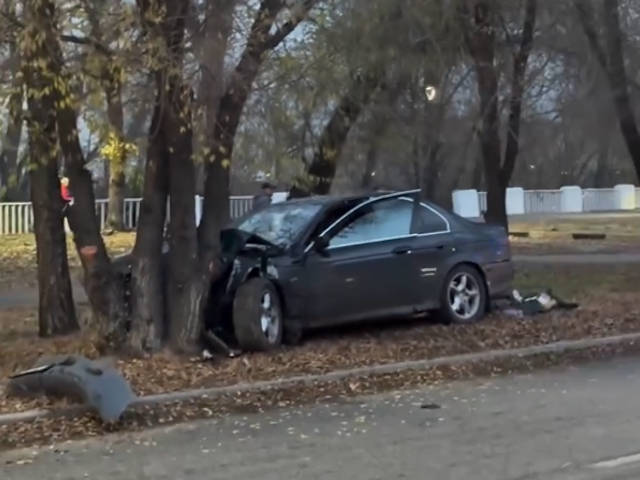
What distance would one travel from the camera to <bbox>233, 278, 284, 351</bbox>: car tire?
38.8 ft

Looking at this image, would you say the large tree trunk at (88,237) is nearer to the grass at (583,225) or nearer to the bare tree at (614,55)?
the bare tree at (614,55)

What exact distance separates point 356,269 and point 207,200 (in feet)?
5.93

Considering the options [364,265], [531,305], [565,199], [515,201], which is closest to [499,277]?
[531,305]

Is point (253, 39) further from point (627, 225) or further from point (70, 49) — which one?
point (627, 225)

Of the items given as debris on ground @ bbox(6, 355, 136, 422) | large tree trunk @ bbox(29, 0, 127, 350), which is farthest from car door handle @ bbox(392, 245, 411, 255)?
debris on ground @ bbox(6, 355, 136, 422)

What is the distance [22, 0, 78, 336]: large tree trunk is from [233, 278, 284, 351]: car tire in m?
1.94

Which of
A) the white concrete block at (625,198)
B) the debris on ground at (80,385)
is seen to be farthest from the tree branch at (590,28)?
the white concrete block at (625,198)

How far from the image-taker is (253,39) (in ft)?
37.5

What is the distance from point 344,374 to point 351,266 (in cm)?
185

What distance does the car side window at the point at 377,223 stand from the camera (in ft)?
43.3

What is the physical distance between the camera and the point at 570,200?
54219 millimetres

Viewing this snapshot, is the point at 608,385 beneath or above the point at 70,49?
beneath

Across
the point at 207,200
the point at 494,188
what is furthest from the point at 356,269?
the point at 494,188

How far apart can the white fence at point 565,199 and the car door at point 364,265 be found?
1243 inches
